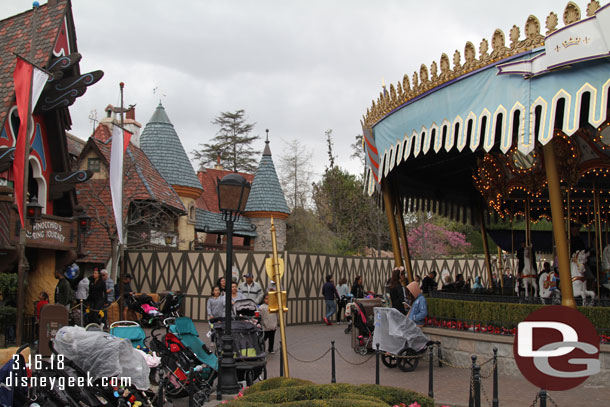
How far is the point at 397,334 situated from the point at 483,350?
1716mm

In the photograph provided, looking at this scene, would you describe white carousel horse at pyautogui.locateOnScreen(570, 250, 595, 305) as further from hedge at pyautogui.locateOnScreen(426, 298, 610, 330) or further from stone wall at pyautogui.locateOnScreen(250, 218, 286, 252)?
stone wall at pyautogui.locateOnScreen(250, 218, 286, 252)

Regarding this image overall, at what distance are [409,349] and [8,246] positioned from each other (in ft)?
32.3

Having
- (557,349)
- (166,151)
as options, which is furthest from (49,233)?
(166,151)

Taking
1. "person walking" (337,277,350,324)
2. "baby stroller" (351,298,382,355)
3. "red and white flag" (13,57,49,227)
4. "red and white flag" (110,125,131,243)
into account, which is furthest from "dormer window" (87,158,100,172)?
"baby stroller" (351,298,382,355)

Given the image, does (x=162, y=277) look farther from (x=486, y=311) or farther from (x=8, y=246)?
(x=486, y=311)

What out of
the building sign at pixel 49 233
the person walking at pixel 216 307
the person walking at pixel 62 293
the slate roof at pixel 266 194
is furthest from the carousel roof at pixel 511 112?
the slate roof at pixel 266 194

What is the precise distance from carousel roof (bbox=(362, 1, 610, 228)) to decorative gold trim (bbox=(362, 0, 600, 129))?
2 centimetres

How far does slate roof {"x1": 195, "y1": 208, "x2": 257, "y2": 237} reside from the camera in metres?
37.4

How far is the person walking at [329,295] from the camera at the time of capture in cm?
2200

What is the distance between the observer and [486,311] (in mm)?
12555

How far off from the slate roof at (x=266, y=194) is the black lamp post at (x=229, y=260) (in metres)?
26.9

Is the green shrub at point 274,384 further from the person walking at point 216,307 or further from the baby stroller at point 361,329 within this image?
the baby stroller at point 361,329

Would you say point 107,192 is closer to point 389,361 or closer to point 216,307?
point 216,307

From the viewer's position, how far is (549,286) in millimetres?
14469
